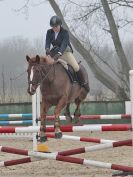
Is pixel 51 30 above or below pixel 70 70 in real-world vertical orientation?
above

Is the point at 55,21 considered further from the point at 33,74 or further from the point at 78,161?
the point at 78,161

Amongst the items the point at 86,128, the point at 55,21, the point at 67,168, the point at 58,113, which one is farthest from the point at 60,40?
the point at 67,168

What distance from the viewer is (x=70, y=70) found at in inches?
267

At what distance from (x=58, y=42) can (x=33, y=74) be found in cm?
96

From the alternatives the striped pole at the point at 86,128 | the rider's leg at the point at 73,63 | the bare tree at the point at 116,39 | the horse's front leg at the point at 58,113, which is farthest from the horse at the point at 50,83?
the bare tree at the point at 116,39

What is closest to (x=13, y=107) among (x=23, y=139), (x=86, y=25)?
(x=23, y=139)

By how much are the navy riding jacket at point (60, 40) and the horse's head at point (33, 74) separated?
1.92ft

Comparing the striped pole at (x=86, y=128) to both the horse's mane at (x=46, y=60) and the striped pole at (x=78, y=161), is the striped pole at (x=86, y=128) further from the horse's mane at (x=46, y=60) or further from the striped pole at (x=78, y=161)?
the horse's mane at (x=46, y=60)

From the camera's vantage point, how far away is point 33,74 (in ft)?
19.6

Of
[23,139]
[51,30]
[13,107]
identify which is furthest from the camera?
[13,107]

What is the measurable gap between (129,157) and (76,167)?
165cm

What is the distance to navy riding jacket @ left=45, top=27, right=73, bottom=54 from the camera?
663cm

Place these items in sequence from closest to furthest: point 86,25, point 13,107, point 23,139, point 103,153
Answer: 1. point 103,153
2. point 23,139
3. point 13,107
4. point 86,25

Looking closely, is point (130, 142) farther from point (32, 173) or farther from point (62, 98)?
point (32, 173)
